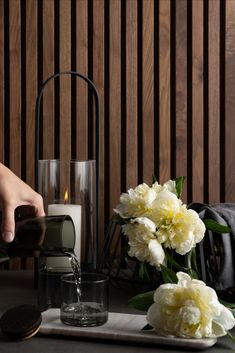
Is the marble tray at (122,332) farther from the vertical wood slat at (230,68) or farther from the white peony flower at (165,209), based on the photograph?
the vertical wood slat at (230,68)

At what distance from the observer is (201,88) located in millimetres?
1896

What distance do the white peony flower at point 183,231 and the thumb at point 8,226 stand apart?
258 mm

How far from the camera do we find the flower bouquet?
106 centimetres

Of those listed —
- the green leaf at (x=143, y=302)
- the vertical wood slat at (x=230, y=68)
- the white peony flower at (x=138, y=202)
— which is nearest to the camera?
the green leaf at (x=143, y=302)

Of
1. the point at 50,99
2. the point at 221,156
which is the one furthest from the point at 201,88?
the point at 50,99

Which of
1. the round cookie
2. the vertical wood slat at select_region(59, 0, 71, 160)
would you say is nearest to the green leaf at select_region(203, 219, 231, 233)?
the round cookie

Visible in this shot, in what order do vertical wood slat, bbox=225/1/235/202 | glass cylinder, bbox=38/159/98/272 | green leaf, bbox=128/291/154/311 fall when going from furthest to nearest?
vertical wood slat, bbox=225/1/235/202
glass cylinder, bbox=38/159/98/272
green leaf, bbox=128/291/154/311

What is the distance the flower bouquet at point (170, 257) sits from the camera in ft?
3.48

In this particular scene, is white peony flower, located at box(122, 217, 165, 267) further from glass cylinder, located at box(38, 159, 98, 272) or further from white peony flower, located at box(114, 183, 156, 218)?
glass cylinder, located at box(38, 159, 98, 272)

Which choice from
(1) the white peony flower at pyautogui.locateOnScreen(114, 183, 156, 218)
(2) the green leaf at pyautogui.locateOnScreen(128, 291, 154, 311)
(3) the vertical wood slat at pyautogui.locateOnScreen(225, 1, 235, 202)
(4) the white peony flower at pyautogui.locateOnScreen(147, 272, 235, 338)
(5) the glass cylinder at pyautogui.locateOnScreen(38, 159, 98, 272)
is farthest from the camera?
(3) the vertical wood slat at pyautogui.locateOnScreen(225, 1, 235, 202)

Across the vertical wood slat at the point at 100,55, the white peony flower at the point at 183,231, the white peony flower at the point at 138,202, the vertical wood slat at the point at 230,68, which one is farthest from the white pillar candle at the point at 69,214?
the vertical wood slat at the point at 230,68

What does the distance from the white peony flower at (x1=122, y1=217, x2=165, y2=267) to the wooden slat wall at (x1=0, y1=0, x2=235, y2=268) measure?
2.21ft

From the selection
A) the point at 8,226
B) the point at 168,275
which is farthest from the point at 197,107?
the point at 8,226

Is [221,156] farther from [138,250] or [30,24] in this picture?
[138,250]
